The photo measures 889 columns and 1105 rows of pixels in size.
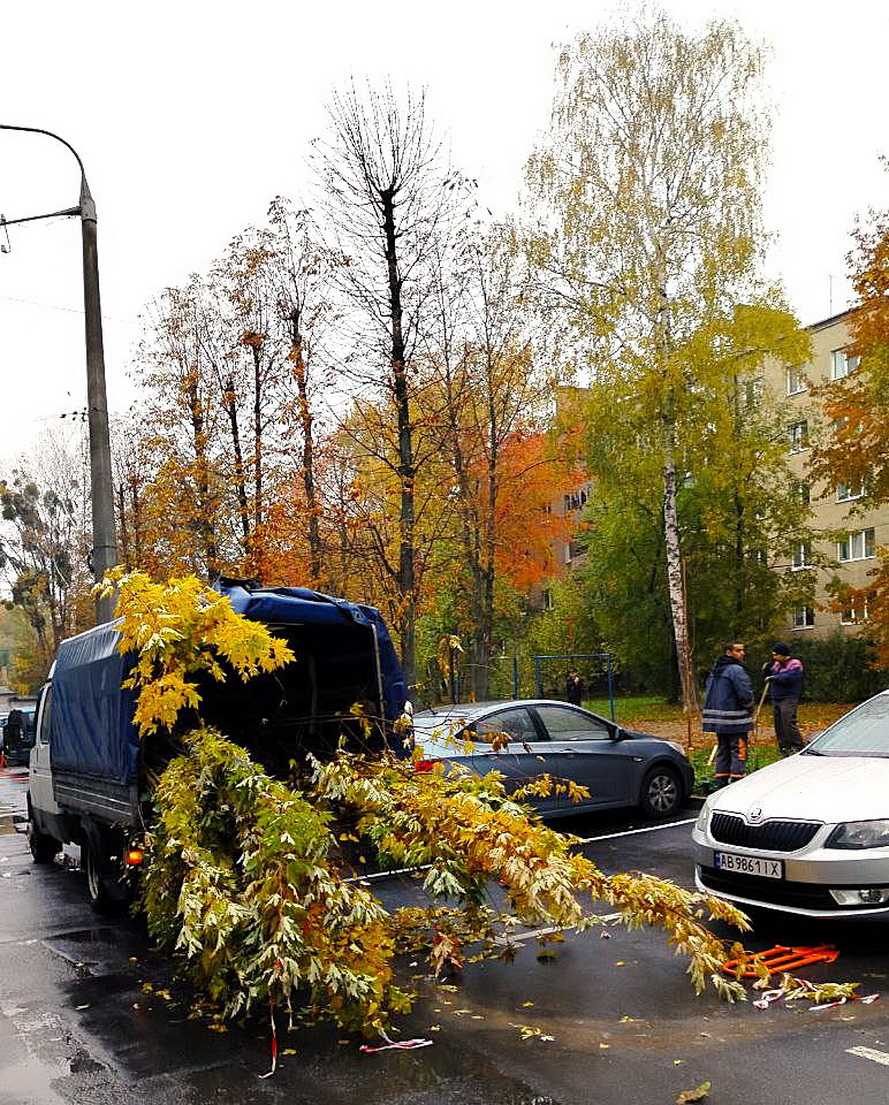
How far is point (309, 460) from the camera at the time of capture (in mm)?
22469

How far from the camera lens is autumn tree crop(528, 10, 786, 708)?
25625 millimetres

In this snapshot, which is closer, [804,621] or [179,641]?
[179,641]

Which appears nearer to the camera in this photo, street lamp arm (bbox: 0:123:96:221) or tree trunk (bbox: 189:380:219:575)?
street lamp arm (bbox: 0:123:96:221)

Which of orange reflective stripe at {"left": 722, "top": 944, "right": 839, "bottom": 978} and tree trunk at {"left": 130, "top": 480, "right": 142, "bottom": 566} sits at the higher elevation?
tree trunk at {"left": 130, "top": 480, "right": 142, "bottom": 566}

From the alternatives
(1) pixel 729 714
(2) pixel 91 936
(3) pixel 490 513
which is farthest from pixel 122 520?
(2) pixel 91 936

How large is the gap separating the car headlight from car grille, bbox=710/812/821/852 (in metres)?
0.12

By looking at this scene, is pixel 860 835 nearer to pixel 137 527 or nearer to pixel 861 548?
pixel 137 527

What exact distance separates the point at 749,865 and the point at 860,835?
73 centimetres

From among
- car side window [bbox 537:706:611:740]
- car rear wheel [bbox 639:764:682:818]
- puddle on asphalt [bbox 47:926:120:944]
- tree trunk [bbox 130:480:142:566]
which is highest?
tree trunk [bbox 130:480:142:566]

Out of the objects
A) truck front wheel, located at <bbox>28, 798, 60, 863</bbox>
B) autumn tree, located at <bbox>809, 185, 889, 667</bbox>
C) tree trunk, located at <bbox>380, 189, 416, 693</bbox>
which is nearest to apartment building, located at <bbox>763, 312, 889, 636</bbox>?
autumn tree, located at <bbox>809, 185, 889, 667</bbox>

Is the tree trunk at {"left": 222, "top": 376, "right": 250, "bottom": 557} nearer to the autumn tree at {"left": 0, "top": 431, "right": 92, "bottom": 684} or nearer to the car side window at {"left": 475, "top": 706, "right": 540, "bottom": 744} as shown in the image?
the car side window at {"left": 475, "top": 706, "right": 540, "bottom": 744}

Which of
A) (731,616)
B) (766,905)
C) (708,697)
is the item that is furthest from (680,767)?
(731,616)

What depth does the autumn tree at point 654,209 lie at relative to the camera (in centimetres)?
2562

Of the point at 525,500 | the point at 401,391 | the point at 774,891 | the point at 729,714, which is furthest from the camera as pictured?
the point at 525,500
